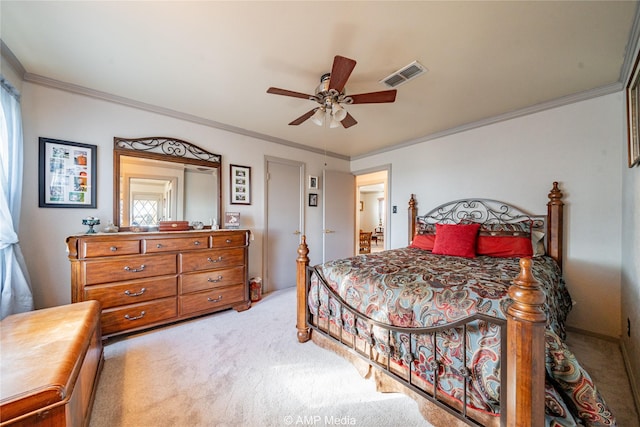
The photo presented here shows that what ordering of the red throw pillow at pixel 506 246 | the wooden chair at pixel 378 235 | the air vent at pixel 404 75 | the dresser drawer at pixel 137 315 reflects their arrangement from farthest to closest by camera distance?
the wooden chair at pixel 378 235 → the red throw pillow at pixel 506 246 → the dresser drawer at pixel 137 315 → the air vent at pixel 404 75

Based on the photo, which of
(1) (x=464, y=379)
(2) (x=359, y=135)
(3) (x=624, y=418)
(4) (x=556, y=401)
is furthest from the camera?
(2) (x=359, y=135)

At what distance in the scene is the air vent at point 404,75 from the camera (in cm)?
196

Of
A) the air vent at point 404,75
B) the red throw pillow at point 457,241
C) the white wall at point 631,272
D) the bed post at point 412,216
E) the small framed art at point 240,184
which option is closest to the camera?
the white wall at point 631,272

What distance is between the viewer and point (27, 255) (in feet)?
6.93

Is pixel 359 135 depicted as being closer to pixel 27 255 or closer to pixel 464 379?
pixel 464 379

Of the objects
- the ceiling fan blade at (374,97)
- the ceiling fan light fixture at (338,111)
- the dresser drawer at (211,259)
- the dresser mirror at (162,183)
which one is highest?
the ceiling fan blade at (374,97)

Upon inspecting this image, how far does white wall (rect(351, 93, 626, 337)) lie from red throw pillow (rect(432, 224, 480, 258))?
29.6 inches

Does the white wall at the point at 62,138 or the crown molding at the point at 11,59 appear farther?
the white wall at the point at 62,138

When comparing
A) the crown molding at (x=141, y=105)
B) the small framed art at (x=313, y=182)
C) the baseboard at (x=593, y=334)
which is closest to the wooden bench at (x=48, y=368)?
the crown molding at (x=141, y=105)

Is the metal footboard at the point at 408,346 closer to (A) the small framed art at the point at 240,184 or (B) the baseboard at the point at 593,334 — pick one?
(A) the small framed art at the point at 240,184

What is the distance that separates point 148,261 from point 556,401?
9.93 feet

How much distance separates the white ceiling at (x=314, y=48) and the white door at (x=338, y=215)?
190 centimetres

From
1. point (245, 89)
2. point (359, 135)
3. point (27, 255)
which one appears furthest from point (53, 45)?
point (359, 135)

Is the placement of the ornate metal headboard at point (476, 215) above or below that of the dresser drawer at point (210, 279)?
above
